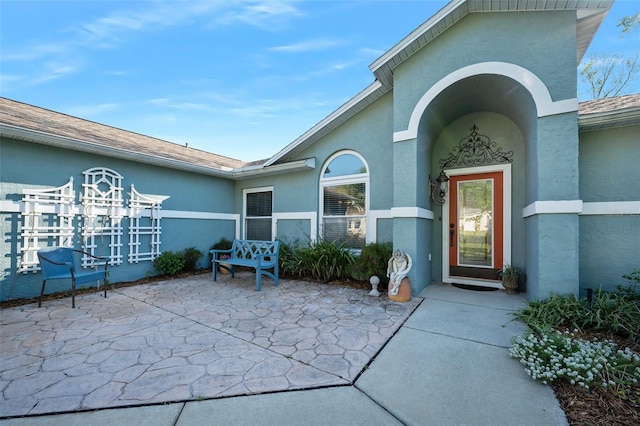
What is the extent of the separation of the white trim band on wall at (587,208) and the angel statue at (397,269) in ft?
6.81

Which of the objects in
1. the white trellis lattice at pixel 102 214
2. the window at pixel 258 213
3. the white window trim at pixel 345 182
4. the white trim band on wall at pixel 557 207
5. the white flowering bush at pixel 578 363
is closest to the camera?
the white flowering bush at pixel 578 363

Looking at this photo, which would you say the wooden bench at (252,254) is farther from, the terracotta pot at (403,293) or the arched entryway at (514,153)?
the arched entryway at (514,153)

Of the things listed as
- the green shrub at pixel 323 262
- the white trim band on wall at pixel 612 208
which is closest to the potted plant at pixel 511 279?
the white trim band on wall at pixel 612 208

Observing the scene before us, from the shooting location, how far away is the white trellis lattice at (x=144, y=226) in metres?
6.21

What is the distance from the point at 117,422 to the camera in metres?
1.83

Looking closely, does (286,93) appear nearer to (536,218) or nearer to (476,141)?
→ (476,141)

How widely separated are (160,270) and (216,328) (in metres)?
4.17

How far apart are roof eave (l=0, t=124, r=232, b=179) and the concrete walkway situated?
2972 millimetres

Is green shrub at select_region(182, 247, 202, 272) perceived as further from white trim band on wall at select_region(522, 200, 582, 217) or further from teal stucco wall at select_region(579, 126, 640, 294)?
teal stucco wall at select_region(579, 126, 640, 294)

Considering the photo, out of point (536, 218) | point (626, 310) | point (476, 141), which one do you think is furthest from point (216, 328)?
point (476, 141)

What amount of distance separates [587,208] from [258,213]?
7550 millimetres

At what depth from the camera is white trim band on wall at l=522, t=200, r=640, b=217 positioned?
3.63m

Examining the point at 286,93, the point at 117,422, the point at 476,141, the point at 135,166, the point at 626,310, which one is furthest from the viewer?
the point at 286,93

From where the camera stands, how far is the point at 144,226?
6457 mm
